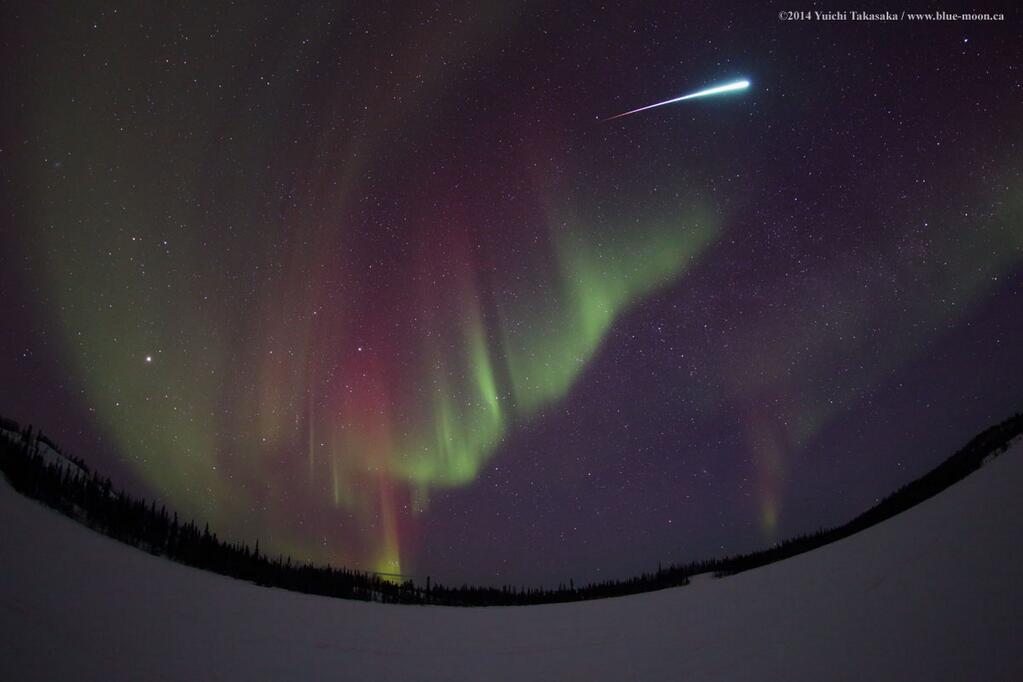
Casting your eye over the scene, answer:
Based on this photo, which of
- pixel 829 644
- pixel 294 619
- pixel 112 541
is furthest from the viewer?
pixel 112 541

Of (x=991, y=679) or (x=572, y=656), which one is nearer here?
(x=991, y=679)

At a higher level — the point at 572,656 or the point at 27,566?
the point at 27,566

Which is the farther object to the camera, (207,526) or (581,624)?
(207,526)

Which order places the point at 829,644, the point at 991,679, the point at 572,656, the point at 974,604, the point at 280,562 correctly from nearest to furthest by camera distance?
the point at 991,679, the point at 974,604, the point at 829,644, the point at 572,656, the point at 280,562

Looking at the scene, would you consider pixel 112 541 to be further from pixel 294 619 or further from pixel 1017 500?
pixel 1017 500

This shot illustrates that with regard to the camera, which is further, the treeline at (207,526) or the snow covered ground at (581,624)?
the treeline at (207,526)

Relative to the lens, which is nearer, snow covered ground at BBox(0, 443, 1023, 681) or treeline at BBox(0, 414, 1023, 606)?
snow covered ground at BBox(0, 443, 1023, 681)

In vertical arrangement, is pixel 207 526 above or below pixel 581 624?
above

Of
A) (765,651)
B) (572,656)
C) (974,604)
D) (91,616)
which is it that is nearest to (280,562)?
(91,616)
